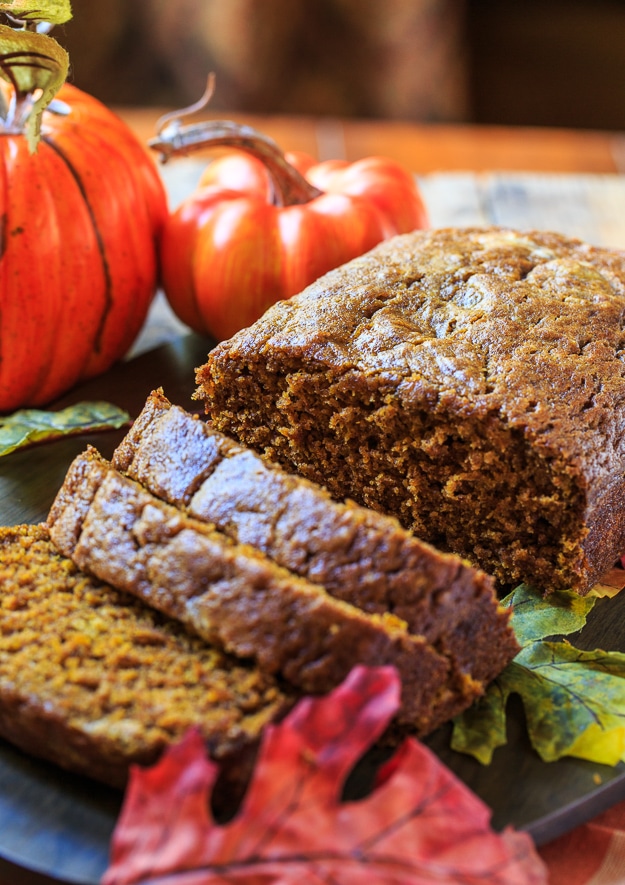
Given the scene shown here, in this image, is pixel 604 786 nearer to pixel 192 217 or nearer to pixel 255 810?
pixel 255 810

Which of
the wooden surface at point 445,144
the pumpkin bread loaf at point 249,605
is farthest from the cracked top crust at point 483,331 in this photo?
the wooden surface at point 445,144

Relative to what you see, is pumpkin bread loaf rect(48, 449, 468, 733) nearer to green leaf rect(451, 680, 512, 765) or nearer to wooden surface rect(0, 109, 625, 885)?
green leaf rect(451, 680, 512, 765)

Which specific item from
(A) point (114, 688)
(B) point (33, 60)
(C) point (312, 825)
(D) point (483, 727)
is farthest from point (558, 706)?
(B) point (33, 60)

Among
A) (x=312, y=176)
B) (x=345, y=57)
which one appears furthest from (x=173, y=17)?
(x=312, y=176)

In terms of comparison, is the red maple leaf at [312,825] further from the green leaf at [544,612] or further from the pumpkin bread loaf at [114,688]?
the green leaf at [544,612]

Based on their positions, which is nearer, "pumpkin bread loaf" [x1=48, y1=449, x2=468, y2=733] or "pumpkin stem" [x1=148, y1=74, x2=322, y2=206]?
"pumpkin bread loaf" [x1=48, y1=449, x2=468, y2=733]

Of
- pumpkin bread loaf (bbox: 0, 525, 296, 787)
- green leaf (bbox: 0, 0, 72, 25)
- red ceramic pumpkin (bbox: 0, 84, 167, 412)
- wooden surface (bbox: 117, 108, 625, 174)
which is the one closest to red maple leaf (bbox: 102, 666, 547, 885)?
pumpkin bread loaf (bbox: 0, 525, 296, 787)
